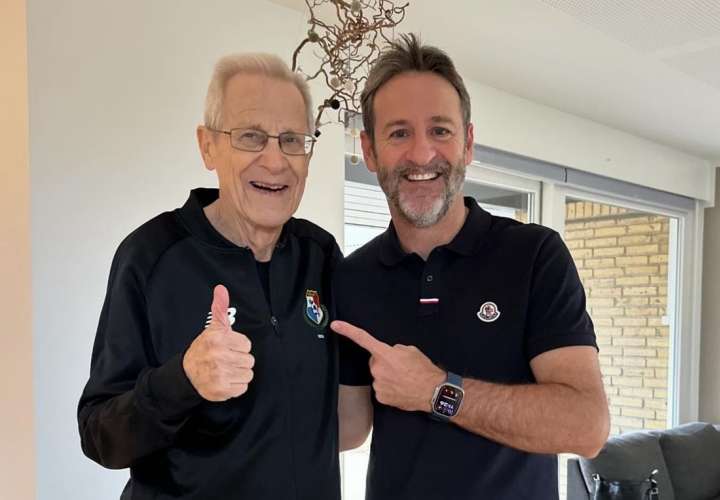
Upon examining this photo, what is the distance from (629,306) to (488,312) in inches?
160

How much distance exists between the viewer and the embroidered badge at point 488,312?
125 centimetres

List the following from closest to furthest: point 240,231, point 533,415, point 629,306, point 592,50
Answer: point 533,415, point 240,231, point 592,50, point 629,306

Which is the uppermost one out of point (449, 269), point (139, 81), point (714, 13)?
point (714, 13)

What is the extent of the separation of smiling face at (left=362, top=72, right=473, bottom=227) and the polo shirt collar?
0.06m

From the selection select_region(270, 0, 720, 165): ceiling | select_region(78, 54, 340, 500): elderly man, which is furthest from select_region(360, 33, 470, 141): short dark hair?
select_region(270, 0, 720, 165): ceiling

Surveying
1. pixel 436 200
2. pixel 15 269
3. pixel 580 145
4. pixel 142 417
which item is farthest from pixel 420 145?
pixel 580 145

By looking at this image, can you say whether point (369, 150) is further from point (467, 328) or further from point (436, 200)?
point (467, 328)

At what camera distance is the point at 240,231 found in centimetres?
122

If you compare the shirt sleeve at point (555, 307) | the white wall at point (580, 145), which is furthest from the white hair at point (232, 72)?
the white wall at point (580, 145)

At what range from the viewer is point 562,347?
118 centimetres

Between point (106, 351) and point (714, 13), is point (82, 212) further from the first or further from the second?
point (714, 13)

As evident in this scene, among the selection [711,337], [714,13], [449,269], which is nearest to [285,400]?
[449,269]

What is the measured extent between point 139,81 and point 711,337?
4.92 m

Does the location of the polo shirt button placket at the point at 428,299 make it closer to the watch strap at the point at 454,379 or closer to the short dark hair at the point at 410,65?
the watch strap at the point at 454,379
